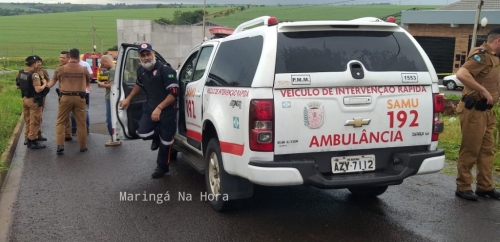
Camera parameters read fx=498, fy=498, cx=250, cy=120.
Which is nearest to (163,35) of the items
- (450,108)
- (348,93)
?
(450,108)

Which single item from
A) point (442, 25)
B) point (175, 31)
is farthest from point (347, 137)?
point (175, 31)

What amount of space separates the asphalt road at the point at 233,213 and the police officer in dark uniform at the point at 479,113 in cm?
24

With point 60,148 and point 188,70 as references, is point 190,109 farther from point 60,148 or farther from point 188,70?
point 60,148

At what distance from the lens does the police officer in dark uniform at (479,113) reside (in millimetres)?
5449

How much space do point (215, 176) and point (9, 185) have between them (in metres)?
3.08

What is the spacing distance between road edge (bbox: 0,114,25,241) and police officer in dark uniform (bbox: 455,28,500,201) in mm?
4942

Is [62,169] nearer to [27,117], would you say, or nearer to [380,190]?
[27,117]

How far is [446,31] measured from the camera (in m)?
35.5

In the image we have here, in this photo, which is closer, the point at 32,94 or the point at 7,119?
the point at 32,94

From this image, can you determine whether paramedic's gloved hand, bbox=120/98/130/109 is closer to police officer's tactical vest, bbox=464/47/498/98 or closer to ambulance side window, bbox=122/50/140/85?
ambulance side window, bbox=122/50/140/85

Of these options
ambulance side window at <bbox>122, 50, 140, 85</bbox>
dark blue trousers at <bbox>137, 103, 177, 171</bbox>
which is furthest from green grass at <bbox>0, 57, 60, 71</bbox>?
dark blue trousers at <bbox>137, 103, 177, 171</bbox>

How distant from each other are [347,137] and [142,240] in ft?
6.85

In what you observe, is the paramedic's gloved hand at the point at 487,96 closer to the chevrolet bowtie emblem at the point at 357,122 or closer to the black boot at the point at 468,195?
the black boot at the point at 468,195

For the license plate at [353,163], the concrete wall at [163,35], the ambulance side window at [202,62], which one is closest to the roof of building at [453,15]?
the concrete wall at [163,35]
